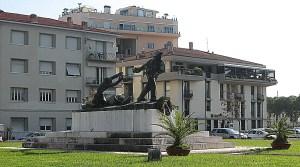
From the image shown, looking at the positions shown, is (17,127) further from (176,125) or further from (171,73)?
(176,125)

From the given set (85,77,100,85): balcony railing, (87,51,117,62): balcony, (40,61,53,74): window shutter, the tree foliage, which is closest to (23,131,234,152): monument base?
(40,61,53,74): window shutter

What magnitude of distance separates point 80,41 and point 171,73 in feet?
48.5

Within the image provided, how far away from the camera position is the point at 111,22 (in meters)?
107

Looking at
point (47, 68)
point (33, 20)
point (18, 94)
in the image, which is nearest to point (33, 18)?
point (33, 20)

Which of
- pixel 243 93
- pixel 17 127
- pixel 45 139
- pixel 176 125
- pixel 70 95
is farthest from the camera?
pixel 243 93

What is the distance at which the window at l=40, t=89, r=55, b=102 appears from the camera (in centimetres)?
6538

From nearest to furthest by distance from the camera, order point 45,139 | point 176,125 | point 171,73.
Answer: point 176,125 → point 45,139 → point 171,73

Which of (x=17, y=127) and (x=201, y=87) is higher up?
(x=201, y=87)

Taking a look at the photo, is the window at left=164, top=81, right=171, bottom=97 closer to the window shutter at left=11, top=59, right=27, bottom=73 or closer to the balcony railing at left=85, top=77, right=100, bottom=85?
the balcony railing at left=85, top=77, right=100, bottom=85

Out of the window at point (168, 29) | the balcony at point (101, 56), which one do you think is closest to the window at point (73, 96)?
the balcony at point (101, 56)

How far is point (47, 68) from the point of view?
217ft

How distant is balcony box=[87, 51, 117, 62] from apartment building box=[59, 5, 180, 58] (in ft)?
90.7

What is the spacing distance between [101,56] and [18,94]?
1259 cm

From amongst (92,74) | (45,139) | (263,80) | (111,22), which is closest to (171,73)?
(92,74)
